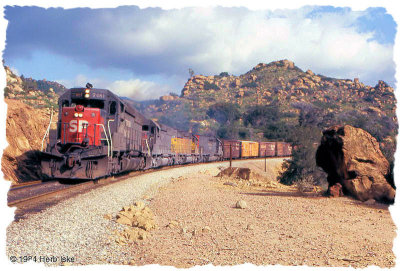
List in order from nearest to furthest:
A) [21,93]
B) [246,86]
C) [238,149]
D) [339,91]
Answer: [21,93]
[238,149]
[339,91]
[246,86]

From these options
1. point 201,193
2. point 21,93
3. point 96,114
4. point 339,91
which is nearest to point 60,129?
point 96,114

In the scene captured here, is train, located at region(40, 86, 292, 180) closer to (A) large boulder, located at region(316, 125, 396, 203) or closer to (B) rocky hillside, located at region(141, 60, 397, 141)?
(A) large boulder, located at region(316, 125, 396, 203)

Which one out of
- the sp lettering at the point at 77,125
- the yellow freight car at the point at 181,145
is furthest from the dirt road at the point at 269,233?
the yellow freight car at the point at 181,145

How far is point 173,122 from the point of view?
82.5 metres

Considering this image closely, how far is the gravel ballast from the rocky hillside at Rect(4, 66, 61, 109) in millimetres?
A: 27615

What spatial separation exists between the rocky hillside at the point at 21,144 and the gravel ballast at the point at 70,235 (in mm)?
8373

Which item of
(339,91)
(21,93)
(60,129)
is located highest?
(339,91)

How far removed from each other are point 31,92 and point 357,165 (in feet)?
137

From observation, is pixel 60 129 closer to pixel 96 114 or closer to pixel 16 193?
pixel 96 114

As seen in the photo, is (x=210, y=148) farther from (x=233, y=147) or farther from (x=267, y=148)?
(x=267, y=148)

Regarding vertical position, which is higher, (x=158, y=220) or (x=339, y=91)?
(x=339, y=91)

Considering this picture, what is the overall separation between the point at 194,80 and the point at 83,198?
120323 mm

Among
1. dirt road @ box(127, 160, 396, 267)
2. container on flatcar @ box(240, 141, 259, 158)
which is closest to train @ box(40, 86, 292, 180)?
dirt road @ box(127, 160, 396, 267)

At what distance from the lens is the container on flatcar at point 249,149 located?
50.3 metres
